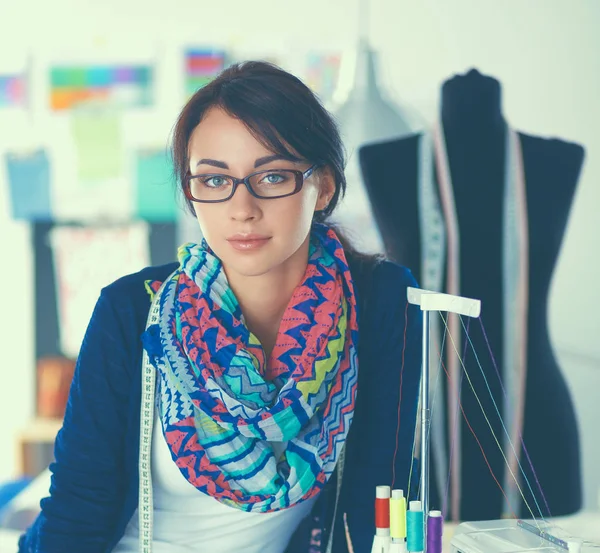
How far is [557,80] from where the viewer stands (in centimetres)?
268

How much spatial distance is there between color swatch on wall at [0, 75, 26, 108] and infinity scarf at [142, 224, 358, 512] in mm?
2085

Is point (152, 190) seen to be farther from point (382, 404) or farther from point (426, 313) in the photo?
point (426, 313)

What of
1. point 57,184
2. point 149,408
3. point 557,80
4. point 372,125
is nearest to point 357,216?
point 372,125

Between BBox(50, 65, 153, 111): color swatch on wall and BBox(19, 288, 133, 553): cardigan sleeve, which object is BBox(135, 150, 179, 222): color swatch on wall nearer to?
BBox(50, 65, 153, 111): color swatch on wall

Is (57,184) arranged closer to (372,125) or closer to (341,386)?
(372,125)

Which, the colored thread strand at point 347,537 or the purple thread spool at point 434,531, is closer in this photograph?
the purple thread spool at point 434,531

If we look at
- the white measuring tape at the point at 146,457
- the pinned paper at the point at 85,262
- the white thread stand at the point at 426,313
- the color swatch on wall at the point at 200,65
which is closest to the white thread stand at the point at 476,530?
the white thread stand at the point at 426,313

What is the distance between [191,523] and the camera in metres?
1.27

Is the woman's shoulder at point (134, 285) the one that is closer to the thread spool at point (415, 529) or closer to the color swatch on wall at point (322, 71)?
the thread spool at point (415, 529)

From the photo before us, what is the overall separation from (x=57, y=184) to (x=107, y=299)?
2.01 m

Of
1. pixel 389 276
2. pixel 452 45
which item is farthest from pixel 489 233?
pixel 452 45

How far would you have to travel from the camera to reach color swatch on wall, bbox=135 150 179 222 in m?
3.09

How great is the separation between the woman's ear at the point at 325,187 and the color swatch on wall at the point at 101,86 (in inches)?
75.7

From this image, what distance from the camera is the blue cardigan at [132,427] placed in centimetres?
120
